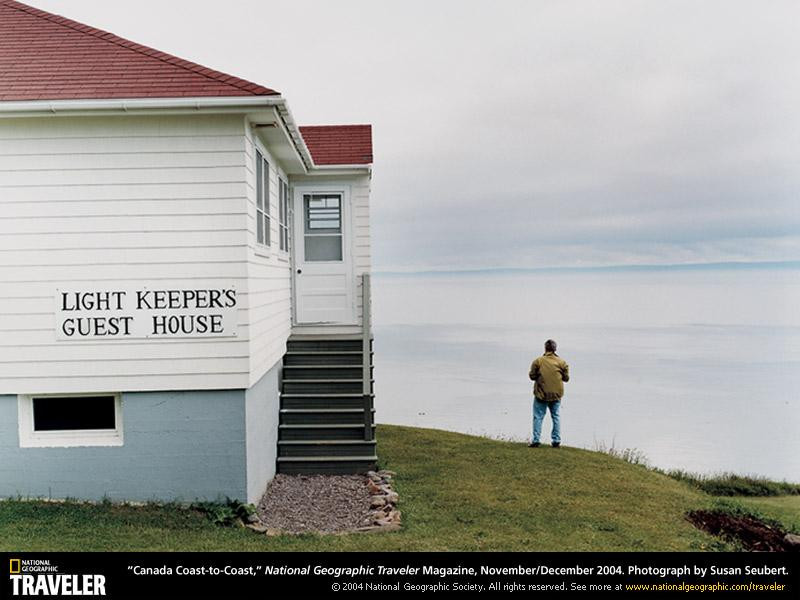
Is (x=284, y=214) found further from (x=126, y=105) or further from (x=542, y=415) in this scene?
(x=542, y=415)

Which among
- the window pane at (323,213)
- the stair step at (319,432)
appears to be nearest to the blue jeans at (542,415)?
the stair step at (319,432)

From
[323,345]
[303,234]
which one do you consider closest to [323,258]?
[303,234]

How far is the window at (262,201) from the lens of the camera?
10.4 m

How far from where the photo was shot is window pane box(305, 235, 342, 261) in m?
15.4

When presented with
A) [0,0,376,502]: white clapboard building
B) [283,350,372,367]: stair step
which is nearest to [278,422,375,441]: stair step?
[283,350,372,367]: stair step

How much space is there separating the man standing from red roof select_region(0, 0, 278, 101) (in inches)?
292

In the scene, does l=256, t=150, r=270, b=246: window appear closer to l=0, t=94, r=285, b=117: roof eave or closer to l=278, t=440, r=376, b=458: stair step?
l=0, t=94, r=285, b=117: roof eave

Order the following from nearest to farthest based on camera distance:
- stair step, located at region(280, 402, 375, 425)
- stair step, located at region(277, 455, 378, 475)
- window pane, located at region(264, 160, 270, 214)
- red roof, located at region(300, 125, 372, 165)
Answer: window pane, located at region(264, 160, 270, 214) < stair step, located at region(277, 455, 378, 475) < stair step, located at region(280, 402, 375, 425) < red roof, located at region(300, 125, 372, 165)

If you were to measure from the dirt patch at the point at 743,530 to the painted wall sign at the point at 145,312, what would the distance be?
5.93 metres

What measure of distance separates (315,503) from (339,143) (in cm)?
762

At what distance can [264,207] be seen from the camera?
435 inches

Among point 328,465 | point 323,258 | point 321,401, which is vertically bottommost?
point 328,465
